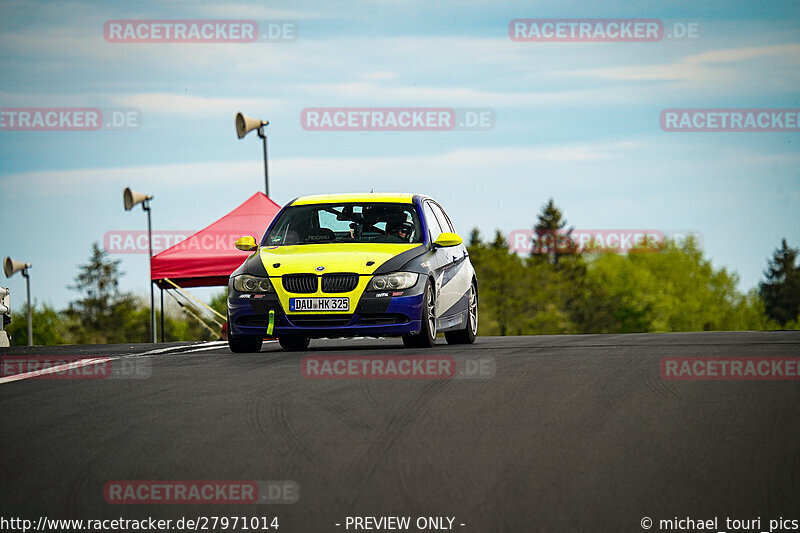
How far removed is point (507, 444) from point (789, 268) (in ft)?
463

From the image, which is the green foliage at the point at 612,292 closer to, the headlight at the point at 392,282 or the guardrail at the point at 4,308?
the guardrail at the point at 4,308

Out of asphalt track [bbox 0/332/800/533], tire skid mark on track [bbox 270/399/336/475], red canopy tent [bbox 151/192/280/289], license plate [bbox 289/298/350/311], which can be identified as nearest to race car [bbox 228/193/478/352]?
license plate [bbox 289/298/350/311]

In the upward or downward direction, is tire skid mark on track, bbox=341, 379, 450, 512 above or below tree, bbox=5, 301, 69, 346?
above

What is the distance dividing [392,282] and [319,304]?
0.84 meters

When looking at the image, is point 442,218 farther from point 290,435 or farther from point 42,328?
point 42,328

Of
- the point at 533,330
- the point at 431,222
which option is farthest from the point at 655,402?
the point at 533,330

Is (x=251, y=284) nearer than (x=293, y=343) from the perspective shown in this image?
Yes

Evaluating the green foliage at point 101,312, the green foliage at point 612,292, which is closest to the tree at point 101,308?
the green foliage at point 101,312

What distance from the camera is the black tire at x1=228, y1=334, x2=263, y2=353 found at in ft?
43.8

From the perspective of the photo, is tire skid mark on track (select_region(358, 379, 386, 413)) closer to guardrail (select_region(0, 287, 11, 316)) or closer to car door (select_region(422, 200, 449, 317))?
car door (select_region(422, 200, 449, 317))

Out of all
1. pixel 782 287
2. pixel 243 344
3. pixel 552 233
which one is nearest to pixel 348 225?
pixel 243 344

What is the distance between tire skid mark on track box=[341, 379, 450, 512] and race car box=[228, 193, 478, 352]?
401cm

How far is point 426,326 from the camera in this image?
13.1 m

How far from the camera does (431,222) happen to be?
1463 centimetres
